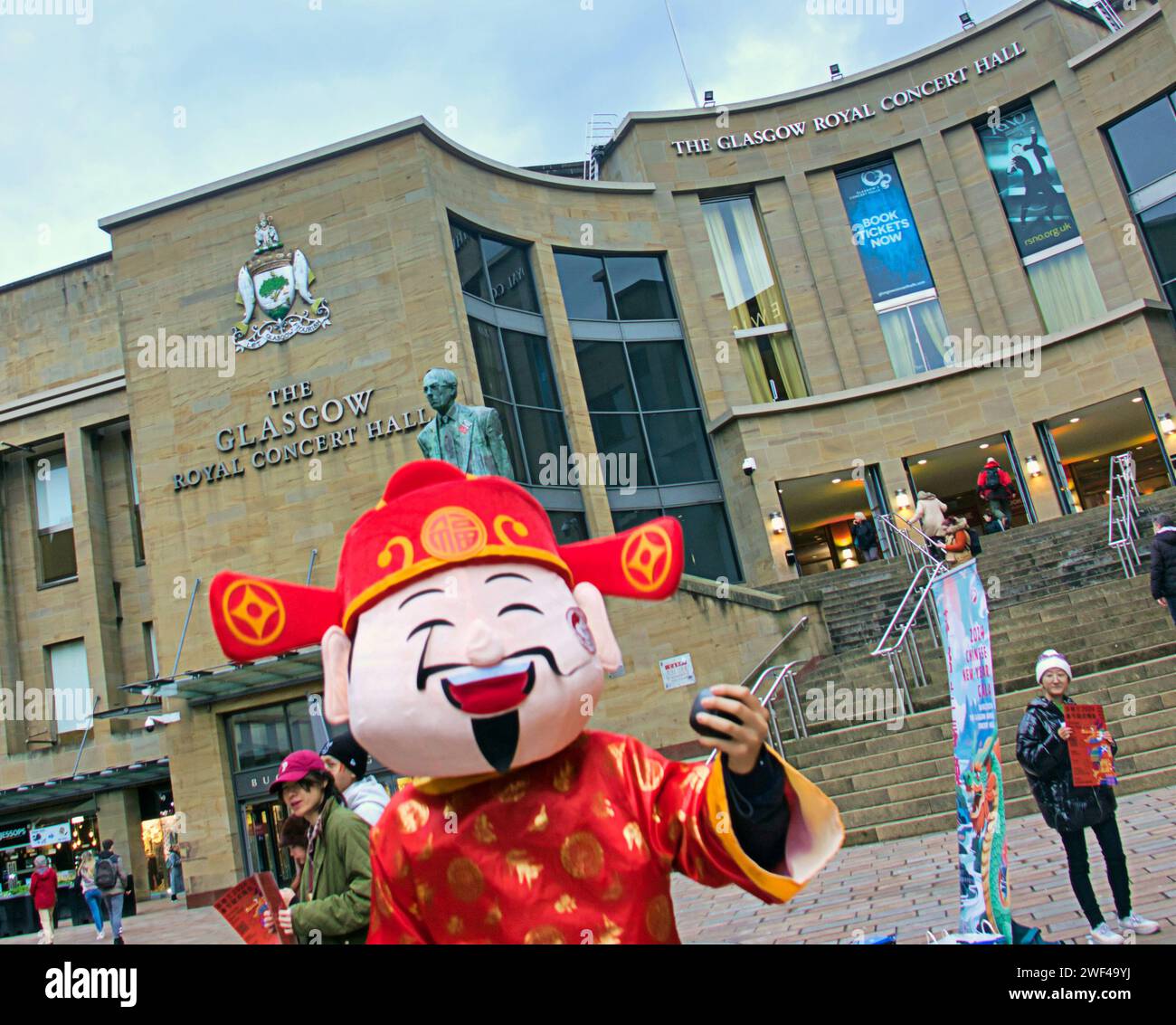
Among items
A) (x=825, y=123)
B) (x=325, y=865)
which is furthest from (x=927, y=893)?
(x=825, y=123)

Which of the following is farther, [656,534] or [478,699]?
[656,534]

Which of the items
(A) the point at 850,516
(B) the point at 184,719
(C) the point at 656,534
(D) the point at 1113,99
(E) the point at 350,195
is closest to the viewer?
(C) the point at 656,534

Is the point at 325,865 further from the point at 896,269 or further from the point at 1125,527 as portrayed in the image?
the point at 896,269

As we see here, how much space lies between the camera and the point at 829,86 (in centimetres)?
2727

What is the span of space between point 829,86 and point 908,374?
836 centimetres

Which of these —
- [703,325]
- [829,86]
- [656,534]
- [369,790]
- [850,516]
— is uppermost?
[829,86]

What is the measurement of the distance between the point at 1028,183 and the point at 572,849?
88.9 ft

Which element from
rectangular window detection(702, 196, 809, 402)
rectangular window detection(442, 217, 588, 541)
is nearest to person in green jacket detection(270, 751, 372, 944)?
rectangular window detection(442, 217, 588, 541)

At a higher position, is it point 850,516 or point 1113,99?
point 1113,99

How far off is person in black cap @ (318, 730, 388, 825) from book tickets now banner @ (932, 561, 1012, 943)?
2816 millimetres

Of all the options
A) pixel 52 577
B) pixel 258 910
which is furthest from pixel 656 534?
pixel 52 577

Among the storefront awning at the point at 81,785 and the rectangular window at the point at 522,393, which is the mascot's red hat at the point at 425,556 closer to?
the rectangular window at the point at 522,393

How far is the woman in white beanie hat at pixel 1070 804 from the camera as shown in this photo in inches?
212

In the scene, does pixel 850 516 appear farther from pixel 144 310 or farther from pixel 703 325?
pixel 144 310
